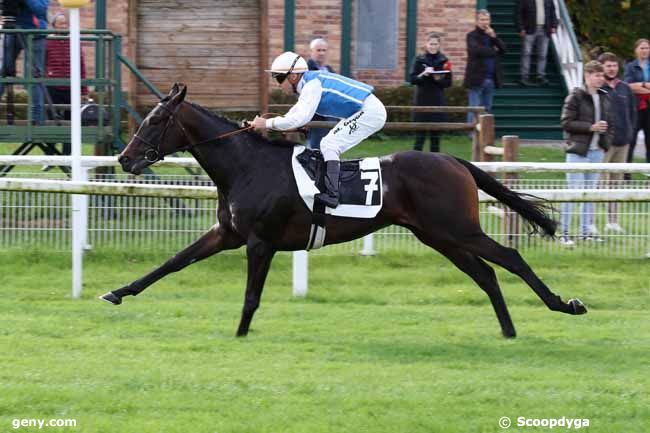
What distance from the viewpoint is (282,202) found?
8.15m

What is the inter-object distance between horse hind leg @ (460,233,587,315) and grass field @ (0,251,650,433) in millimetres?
197

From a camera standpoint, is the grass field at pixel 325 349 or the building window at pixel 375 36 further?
the building window at pixel 375 36

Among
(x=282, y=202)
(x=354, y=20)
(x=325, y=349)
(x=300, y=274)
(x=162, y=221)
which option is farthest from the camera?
(x=354, y=20)

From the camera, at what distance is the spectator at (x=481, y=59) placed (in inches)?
603

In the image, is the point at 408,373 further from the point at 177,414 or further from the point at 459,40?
the point at 459,40

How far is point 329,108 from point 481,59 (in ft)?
24.2

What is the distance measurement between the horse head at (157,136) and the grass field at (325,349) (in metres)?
1.10

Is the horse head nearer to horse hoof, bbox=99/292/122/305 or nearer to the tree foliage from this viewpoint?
horse hoof, bbox=99/292/122/305

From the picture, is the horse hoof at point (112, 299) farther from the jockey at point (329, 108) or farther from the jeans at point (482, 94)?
the jeans at point (482, 94)

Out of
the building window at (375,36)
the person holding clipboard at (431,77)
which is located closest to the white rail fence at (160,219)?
the person holding clipboard at (431,77)

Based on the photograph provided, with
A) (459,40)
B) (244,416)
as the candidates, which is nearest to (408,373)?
(244,416)

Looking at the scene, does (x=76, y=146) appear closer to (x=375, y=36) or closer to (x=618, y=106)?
(x=618, y=106)

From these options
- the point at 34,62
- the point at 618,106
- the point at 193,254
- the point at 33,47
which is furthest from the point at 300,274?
the point at 33,47

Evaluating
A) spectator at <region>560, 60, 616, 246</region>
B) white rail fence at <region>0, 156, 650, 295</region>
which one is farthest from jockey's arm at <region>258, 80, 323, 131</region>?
spectator at <region>560, 60, 616, 246</region>
